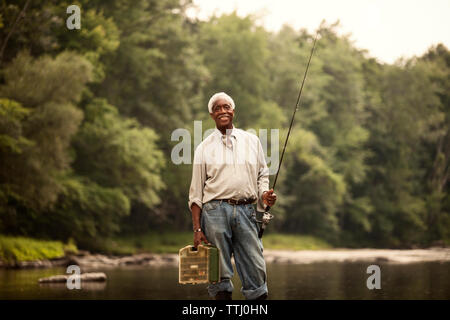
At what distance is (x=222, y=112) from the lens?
5316mm

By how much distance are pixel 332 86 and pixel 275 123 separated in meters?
8.62

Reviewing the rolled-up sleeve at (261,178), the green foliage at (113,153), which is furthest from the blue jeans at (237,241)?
the green foliage at (113,153)

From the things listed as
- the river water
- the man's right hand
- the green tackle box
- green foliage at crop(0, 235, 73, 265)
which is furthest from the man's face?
green foliage at crop(0, 235, 73, 265)

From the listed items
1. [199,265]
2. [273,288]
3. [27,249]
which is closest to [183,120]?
[27,249]

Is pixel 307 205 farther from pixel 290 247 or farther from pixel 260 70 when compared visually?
pixel 260 70

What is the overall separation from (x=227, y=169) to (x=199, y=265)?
0.72 meters

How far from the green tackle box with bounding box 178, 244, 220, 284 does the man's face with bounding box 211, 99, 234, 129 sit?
0.91 metres

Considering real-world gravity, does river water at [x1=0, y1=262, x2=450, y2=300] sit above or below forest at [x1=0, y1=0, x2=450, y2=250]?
below

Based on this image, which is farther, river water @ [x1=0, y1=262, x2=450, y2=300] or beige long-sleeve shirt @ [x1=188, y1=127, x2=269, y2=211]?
river water @ [x1=0, y1=262, x2=450, y2=300]

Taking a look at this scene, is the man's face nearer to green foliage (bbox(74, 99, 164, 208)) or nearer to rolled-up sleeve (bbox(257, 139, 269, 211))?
rolled-up sleeve (bbox(257, 139, 269, 211))

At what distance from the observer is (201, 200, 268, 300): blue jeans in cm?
521

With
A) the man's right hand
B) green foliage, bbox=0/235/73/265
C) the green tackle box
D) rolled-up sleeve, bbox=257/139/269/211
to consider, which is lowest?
green foliage, bbox=0/235/73/265

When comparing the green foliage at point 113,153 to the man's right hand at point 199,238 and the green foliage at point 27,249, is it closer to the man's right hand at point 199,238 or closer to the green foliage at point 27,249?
the green foliage at point 27,249
